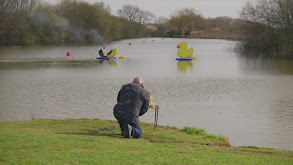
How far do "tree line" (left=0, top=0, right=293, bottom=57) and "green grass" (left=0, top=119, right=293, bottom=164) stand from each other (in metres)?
35.2

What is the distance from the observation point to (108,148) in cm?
691

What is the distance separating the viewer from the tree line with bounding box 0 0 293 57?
41938 mm

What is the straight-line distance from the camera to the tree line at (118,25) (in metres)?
41.9

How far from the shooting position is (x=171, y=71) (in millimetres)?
28953

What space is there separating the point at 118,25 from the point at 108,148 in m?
85.9

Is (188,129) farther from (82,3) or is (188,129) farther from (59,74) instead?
(82,3)

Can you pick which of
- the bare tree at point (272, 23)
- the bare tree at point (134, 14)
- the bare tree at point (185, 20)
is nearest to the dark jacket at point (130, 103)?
the bare tree at point (272, 23)

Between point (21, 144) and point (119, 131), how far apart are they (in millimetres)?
2781

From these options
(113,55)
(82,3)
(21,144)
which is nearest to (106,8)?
(82,3)

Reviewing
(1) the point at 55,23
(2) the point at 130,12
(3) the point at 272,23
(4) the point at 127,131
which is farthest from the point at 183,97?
(2) the point at 130,12

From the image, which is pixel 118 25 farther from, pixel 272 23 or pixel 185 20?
pixel 272 23

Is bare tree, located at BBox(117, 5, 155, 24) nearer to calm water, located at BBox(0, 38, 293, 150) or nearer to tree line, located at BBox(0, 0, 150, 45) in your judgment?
tree line, located at BBox(0, 0, 150, 45)

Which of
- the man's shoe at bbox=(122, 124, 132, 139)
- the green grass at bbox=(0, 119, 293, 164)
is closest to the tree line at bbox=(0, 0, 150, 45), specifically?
the green grass at bbox=(0, 119, 293, 164)

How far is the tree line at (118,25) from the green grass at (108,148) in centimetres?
3517
